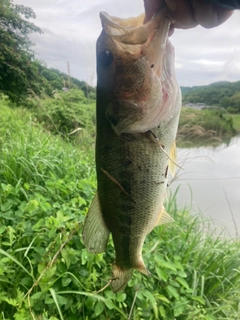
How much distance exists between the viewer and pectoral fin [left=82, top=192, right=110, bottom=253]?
4.63 feet

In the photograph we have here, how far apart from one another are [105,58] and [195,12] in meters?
0.38

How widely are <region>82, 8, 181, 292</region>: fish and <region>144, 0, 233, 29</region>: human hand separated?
0.11 m

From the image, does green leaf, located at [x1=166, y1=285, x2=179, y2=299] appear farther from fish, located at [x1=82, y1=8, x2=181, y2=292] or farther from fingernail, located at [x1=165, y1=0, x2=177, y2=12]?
fingernail, located at [x1=165, y1=0, x2=177, y2=12]

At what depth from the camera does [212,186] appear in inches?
273

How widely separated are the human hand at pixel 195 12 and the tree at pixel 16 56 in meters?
10.8

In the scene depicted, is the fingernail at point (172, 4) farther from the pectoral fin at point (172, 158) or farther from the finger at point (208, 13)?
the pectoral fin at point (172, 158)

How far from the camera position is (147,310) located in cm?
214

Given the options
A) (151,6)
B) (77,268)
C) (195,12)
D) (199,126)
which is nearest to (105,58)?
(151,6)

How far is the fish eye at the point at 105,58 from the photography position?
1.25 metres

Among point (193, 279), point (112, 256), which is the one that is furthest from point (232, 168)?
point (112, 256)

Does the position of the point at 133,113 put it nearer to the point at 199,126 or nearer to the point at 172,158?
the point at 172,158

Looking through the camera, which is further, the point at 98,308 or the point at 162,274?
the point at 162,274

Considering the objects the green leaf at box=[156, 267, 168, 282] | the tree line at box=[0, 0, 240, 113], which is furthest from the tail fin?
the tree line at box=[0, 0, 240, 113]

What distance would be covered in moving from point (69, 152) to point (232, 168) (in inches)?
212
